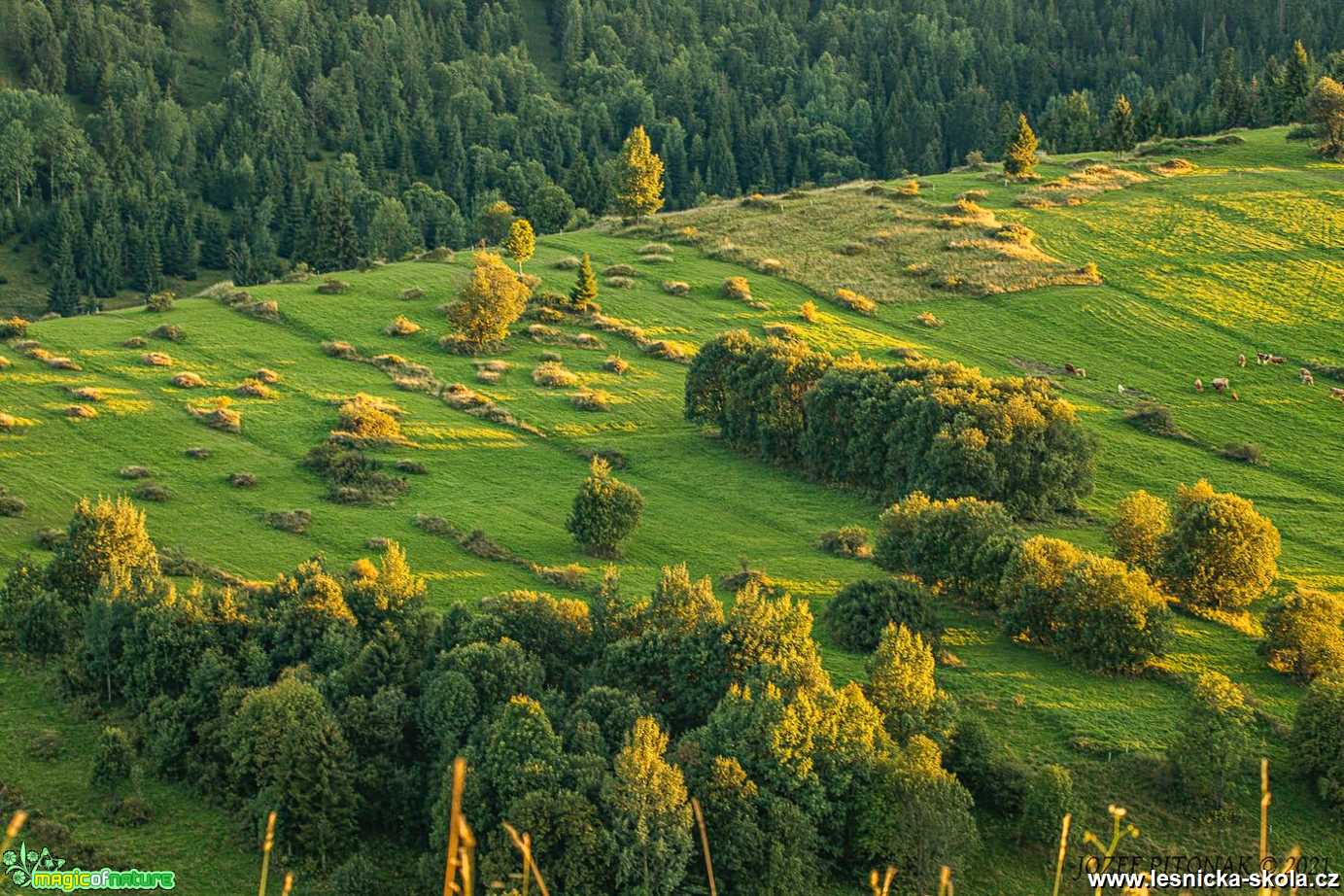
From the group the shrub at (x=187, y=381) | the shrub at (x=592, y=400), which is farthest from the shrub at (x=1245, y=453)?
the shrub at (x=187, y=381)

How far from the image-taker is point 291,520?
78.2 metres

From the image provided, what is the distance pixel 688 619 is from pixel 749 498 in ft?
101

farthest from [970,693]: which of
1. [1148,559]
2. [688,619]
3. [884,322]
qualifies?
[884,322]

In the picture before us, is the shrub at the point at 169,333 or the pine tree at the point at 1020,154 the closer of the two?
the shrub at the point at 169,333

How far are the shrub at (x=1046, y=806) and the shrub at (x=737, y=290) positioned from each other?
82206 mm

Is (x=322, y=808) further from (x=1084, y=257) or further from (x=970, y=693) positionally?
(x=1084, y=257)

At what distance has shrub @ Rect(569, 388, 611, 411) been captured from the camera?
102188mm

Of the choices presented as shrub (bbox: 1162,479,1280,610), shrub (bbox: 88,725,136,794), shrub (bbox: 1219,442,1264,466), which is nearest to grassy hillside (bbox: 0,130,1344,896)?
shrub (bbox: 1219,442,1264,466)

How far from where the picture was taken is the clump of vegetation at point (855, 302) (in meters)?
126

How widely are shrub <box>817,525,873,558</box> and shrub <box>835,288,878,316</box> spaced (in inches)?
1977

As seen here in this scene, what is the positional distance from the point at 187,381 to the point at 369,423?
1768 cm

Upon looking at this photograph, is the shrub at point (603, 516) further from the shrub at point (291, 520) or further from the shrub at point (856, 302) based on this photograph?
the shrub at point (856, 302)

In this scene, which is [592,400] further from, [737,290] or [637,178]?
[637,178]

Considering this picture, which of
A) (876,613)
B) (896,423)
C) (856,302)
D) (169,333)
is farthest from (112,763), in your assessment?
(856,302)
